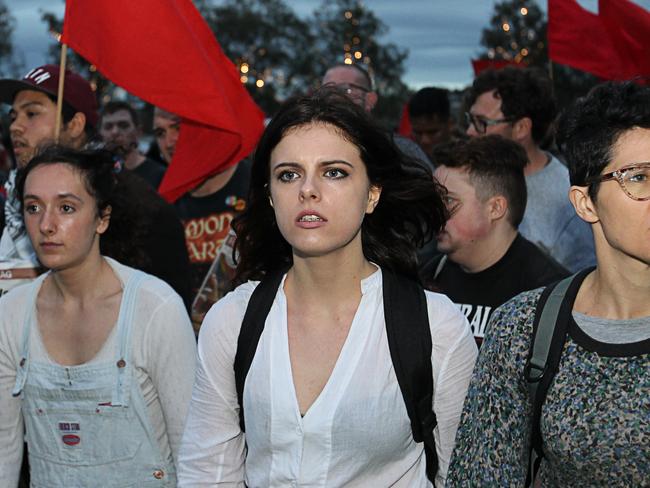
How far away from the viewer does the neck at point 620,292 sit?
2770 mm

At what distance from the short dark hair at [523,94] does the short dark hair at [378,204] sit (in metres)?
2.94

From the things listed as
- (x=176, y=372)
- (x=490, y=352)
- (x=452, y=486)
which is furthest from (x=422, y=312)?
(x=176, y=372)

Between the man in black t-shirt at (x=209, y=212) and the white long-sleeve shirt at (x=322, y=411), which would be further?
the man in black t-shirt at (x=209, y=212)

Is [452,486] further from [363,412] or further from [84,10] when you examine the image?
[84,10]

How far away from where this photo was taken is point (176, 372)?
382 centimetres

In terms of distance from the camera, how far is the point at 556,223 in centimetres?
565

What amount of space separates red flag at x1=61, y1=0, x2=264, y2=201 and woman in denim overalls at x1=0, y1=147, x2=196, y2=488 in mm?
1709

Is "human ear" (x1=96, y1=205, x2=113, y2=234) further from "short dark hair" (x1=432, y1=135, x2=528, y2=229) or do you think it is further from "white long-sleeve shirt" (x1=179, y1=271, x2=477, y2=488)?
"short dark hair" (x1=432, y1=135, x2=528, y2=229)

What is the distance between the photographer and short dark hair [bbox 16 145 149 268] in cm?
433

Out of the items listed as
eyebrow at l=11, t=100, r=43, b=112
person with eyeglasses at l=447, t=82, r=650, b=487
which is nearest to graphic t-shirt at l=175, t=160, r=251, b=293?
eyebrow at l=11, t=100, r=43, b=112

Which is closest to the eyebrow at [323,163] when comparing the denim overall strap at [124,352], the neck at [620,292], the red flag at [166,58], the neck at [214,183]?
the neck at [620,292]

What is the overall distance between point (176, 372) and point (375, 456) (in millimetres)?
1097

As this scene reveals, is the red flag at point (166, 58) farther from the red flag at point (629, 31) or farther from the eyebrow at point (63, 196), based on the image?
the red flag at point (629, 31)

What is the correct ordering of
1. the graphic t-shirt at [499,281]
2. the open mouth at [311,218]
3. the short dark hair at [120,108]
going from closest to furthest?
the open mouth at [311,218], the graphic t-shirt at [499,281], the short dark hair at [120,108]
